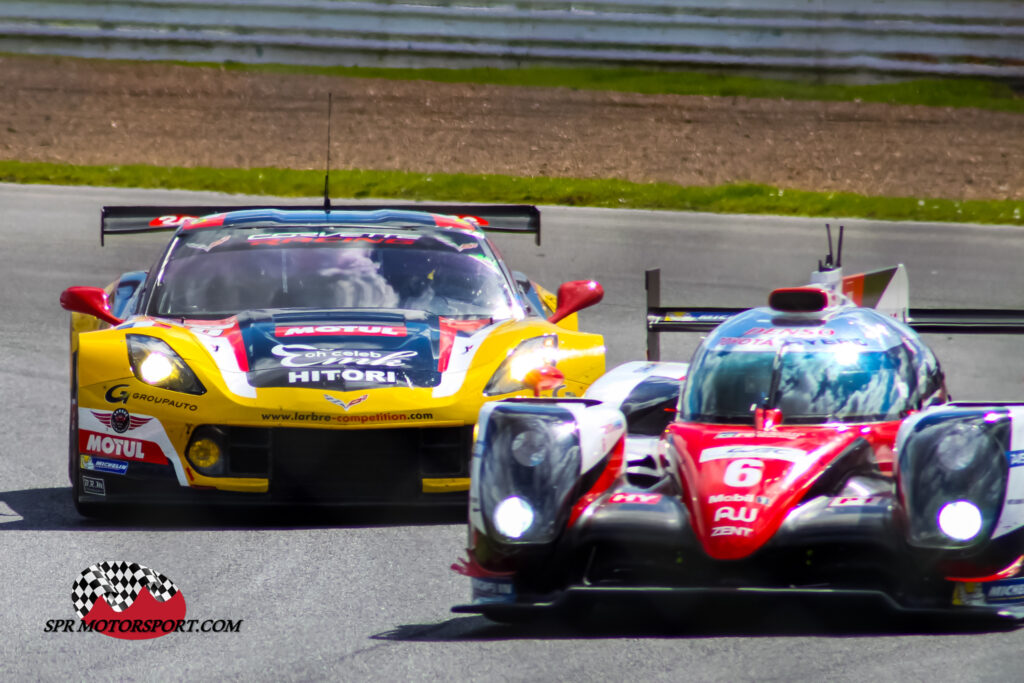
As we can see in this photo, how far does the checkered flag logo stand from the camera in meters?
6.00

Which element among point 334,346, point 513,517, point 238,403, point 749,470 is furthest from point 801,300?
point 238,403

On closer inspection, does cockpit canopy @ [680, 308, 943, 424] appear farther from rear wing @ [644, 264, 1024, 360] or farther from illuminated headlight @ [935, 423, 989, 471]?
rear wing @ [644, 264, 1024, 360]

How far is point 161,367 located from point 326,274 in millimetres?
1272

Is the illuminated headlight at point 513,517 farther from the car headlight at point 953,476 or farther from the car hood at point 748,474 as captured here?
the car headlight at point 953,476

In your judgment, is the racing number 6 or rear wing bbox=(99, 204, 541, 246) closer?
the racing number 6

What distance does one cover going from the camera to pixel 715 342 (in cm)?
653

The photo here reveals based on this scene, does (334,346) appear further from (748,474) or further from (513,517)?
(748,474)

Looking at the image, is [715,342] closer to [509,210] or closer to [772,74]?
[509,210]

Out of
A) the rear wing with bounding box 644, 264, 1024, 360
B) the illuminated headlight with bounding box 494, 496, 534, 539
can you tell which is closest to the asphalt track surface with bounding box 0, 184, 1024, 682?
the illuminated headlight with bounding box 494, 496, 534, 539

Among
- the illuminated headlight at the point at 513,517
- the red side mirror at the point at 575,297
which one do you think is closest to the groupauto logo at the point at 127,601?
the illuminated headlight at the point at 513,517

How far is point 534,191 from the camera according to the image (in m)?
17.9

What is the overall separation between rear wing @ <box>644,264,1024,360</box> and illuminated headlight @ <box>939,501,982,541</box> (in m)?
2.43

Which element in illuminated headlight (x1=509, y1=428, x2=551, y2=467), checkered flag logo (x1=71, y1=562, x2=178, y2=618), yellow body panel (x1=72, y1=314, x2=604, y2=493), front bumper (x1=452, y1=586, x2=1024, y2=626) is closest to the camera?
front bumper (x1=452, y1=586, x2=1024, y2=626)

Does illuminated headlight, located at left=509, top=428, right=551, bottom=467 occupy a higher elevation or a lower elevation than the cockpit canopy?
lower
